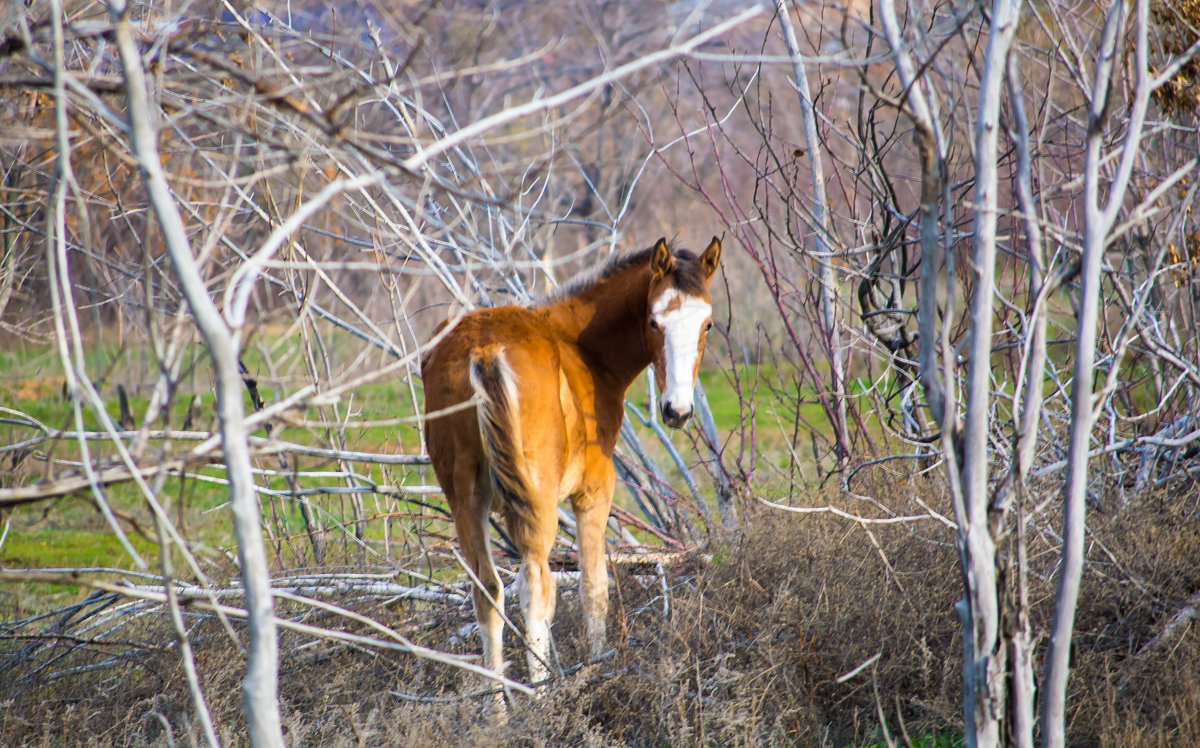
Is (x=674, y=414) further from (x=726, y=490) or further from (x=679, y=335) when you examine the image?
A: (x=726, y=490)

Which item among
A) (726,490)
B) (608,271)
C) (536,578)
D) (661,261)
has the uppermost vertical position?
(608,271)

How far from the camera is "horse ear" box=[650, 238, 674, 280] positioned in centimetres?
357

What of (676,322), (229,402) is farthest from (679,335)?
(229,402)

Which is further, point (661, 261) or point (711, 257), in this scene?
point (711, 257)

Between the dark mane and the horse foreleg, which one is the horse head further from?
the horse foreleg

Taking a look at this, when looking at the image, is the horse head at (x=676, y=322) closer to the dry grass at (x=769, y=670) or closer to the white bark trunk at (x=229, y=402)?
the dry grass at (x=769, y=670)

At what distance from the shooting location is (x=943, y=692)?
3.07 m

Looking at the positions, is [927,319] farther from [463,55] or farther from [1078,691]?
[1078,691]

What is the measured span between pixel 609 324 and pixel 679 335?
21.1 inches

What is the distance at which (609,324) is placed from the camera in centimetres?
393

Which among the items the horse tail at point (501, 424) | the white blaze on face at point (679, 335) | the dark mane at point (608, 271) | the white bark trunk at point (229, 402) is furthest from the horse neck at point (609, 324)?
the white bark trunk at point (229, 402)

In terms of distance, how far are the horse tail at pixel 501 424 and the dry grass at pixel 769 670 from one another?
0.63 m

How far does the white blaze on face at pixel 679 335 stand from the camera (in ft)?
11.2

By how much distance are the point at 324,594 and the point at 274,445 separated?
2782 mm
